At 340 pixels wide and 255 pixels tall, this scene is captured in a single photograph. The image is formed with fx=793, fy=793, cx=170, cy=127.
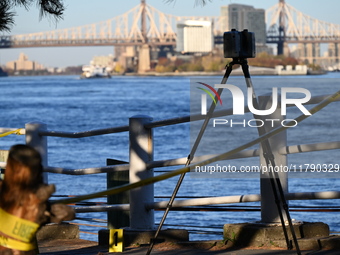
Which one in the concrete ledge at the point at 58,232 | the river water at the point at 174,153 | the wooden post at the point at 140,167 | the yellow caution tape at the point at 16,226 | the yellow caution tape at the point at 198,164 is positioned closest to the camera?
the yellow caution tape at the point at 16,226

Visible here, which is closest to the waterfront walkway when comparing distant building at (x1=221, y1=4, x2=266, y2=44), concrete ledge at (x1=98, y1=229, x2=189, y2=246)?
concrete ledge at (x1=98, y1=229, x2=189, y2=246)

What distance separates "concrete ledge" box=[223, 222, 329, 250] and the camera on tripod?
134cm

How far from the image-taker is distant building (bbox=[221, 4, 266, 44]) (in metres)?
106

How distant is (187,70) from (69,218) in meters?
113

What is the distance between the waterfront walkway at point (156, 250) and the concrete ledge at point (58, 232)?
191 millimetres

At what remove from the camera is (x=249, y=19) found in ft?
358

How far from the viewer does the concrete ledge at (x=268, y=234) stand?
19.4ft

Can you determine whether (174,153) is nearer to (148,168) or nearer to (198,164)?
(148,168)

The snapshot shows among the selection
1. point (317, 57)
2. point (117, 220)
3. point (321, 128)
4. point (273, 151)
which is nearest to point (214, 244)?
point (273, 151)

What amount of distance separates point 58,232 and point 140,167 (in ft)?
4.38

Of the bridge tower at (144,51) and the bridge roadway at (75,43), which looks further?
the bridge tower at (144,51)

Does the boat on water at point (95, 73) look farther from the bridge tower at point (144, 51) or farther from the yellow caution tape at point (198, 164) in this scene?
the yellow caution tape at point (198, 164)

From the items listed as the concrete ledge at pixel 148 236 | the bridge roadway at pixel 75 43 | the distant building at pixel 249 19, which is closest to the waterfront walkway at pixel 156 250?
the concrete ledge at pixel 148 236

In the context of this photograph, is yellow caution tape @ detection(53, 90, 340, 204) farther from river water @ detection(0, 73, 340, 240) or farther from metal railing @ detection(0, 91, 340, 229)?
river water @ detection(0, 73, 340, 240)
